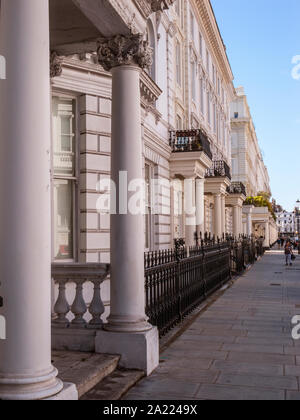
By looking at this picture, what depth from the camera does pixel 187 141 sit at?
20.7m

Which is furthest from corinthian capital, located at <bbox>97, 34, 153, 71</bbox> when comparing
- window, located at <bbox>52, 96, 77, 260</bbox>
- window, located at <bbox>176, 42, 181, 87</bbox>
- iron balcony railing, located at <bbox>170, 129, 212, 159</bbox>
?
window, located at <bbox>176, 42, 181, 87</bbox>

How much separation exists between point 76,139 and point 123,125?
5103mm

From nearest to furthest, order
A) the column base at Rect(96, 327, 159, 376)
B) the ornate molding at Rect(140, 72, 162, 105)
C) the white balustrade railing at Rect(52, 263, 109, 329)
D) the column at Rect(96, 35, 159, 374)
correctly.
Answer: the column base at Rect(96, 327, 159, 376) < the column at Rect(96, 35, 159, 374) < the white balustrade railing at Rect(52, 263, 109, 329) < the ornate molding at Rect(140, 72, 162, 105)

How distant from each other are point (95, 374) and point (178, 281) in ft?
13.4

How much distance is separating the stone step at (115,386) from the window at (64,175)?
5.12 m

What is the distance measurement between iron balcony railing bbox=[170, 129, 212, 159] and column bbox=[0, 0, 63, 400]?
16555 millimetres

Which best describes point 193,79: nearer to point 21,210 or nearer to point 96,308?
point 96,308

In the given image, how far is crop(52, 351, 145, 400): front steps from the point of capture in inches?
190

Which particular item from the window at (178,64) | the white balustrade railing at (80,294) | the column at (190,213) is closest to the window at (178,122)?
the window at (178,64)

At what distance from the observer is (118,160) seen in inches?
245

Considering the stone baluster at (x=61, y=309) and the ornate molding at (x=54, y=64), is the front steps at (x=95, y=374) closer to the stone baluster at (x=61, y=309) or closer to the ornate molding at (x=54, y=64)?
the stone baluster at (x=61, y=309)

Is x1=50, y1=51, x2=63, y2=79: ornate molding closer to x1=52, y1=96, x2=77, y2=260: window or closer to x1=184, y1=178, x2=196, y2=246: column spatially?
x1=52, y1=96, x2=77, y2=260: window
